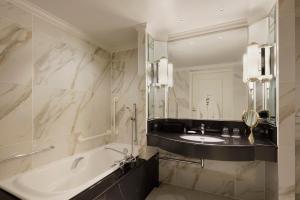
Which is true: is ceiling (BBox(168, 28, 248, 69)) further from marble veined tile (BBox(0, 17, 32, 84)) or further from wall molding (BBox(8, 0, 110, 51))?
marble veined tile (BBox(0, 17, 32, 84))

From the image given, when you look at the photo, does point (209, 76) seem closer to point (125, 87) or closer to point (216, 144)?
point (216, 144)

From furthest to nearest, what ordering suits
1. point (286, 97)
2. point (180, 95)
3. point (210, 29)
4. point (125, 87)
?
point (125, 87)
point (180, 95)
point (210, 29)
point (286, 97)

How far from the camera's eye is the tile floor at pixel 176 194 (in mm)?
2105

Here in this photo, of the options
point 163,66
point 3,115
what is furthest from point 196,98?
point 3,115

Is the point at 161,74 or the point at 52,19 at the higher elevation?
the point at 52,19

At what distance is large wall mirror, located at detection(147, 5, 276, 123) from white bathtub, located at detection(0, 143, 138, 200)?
103 centimetres

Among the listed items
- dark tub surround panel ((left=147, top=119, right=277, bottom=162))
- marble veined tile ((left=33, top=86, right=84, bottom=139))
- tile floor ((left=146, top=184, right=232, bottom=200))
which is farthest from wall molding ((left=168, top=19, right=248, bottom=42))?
tile floor ((left=146, top=184, right=232, bottom=200))

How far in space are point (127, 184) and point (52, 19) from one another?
208 cm

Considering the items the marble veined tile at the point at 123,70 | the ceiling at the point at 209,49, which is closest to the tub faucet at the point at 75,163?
the marble veined tile at the point at 123,70

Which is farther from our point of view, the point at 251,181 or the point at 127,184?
the point at 251,181

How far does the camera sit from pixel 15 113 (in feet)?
5.14

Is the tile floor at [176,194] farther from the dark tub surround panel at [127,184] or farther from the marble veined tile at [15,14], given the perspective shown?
the marble veined tile at [15,14]

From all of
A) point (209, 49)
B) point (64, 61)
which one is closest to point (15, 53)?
point (64, 61)

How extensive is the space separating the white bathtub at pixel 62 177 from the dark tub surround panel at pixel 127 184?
5cm
